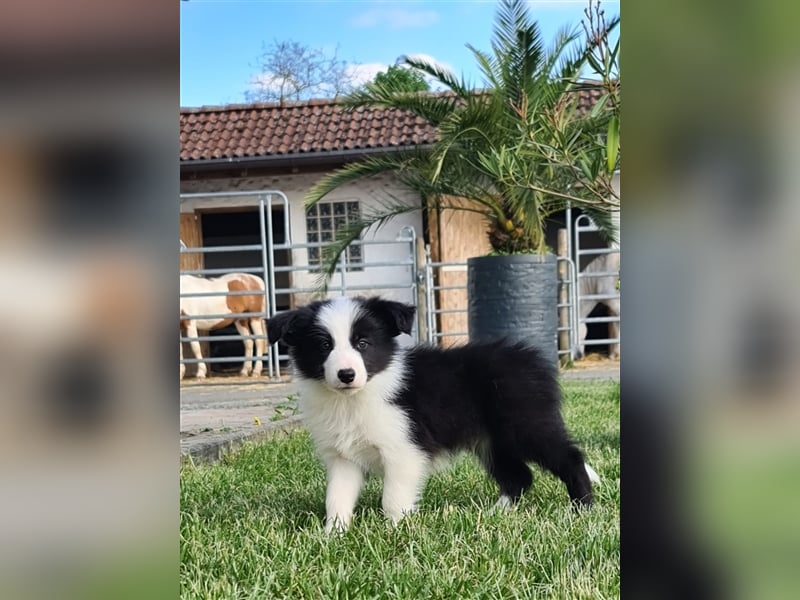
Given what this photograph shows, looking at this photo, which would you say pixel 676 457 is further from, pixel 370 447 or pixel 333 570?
pixel 370 447

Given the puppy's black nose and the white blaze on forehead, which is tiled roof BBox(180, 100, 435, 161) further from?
the puppy's black nose

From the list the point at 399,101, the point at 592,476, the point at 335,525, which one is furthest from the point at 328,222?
the point at 335,525

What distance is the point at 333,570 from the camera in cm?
209

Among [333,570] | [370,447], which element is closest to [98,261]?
[333,570]

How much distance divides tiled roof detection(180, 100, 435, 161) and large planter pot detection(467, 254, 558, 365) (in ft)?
14.2

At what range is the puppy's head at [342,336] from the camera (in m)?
2.87

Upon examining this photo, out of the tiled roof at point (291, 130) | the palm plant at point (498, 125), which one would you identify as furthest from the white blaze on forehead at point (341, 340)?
the tiled roof at point (291, 130)

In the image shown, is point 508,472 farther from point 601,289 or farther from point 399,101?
point 601,289

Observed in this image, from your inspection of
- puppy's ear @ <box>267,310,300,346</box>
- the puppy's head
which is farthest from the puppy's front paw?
puppy's ear @ <box>267,310,300,346</box>

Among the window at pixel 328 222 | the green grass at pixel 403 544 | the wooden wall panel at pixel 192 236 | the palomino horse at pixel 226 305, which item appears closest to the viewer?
the green grass at pixel 403 544

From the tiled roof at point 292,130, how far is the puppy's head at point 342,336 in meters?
8.63

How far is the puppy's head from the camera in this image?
9.40 feet

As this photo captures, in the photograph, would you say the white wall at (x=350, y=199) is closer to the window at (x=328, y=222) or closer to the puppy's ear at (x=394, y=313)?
the window at (x=328, y=222)

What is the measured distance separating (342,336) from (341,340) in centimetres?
2
